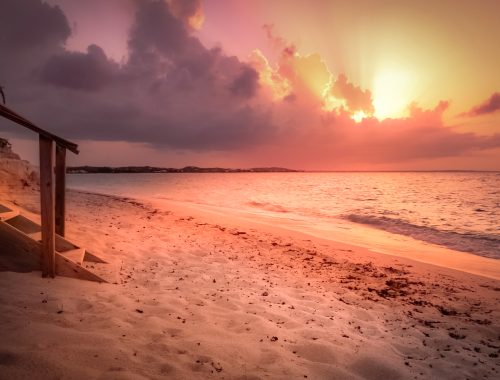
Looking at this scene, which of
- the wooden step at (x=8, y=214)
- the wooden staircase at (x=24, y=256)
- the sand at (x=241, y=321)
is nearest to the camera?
the sand at (x=241, y=321)

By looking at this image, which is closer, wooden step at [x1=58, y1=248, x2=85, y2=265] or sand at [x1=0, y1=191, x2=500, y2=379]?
sand at [x1=0, y1=191, x2=500, y2=379]

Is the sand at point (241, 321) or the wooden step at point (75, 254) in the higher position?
the wooden step at point (75, 254)

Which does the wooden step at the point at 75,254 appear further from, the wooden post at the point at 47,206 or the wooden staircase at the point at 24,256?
the wooden post at the point at 47,206

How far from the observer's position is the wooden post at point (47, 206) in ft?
17.4

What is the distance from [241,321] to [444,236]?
15.6 m

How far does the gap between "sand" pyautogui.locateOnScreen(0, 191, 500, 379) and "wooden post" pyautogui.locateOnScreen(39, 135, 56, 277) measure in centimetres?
30

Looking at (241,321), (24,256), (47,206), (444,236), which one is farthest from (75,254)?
(444,236)

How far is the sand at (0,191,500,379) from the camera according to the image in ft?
11.6

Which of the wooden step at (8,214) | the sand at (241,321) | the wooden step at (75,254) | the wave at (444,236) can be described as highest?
the wooden step at (8,214)

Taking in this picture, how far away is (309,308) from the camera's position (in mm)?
6008

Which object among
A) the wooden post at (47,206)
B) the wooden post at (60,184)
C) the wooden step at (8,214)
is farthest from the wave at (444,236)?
the wooden step at (8,214)

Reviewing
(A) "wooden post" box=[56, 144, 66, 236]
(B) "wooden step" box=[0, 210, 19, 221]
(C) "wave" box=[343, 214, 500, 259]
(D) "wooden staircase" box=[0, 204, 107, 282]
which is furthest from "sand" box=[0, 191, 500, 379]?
(C) "wave" box=[343, 214, 500, 259]

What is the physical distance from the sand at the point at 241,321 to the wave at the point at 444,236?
5.46 meters

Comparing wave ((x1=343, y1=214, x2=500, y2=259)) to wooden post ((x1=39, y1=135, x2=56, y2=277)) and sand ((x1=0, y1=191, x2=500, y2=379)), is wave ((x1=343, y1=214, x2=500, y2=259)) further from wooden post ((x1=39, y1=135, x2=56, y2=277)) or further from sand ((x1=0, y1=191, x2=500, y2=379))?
wooden post ((x1=39, y1=135, x2=56, y2=277))
